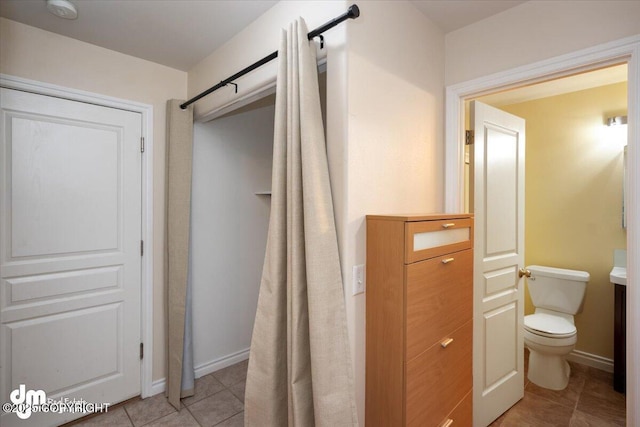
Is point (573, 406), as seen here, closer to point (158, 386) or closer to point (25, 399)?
point (158, 386)

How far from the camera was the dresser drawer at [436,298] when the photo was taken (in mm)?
1281

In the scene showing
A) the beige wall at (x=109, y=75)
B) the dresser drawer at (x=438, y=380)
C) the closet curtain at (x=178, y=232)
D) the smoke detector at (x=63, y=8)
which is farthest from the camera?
the closet curtain at (x=178, y=232)

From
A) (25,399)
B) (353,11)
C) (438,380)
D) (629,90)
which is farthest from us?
(25,399)

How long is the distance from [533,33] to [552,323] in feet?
7.11

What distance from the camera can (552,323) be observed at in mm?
2498

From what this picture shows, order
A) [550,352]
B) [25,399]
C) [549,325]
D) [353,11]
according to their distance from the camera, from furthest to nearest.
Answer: [549,325] < [550,352] < [25,399] < [353,11]

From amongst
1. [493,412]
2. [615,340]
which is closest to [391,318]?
[493,412]

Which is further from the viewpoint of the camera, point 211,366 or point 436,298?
point 211,366

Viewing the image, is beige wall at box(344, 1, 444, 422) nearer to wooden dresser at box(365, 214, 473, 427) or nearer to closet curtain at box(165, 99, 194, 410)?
wooden dresser at box(365, 214, 473, 427)

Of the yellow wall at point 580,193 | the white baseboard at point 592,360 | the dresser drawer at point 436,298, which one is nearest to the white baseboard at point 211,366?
the dresser drawer at point 436,298

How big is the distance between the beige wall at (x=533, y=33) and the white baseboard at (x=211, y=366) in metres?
2.75

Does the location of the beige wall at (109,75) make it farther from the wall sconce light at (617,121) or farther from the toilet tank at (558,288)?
the wall sconce light at (617,121)

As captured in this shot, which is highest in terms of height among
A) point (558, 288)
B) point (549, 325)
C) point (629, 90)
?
point (629, 90)

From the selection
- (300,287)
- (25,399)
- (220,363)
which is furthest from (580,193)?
(25,399)
